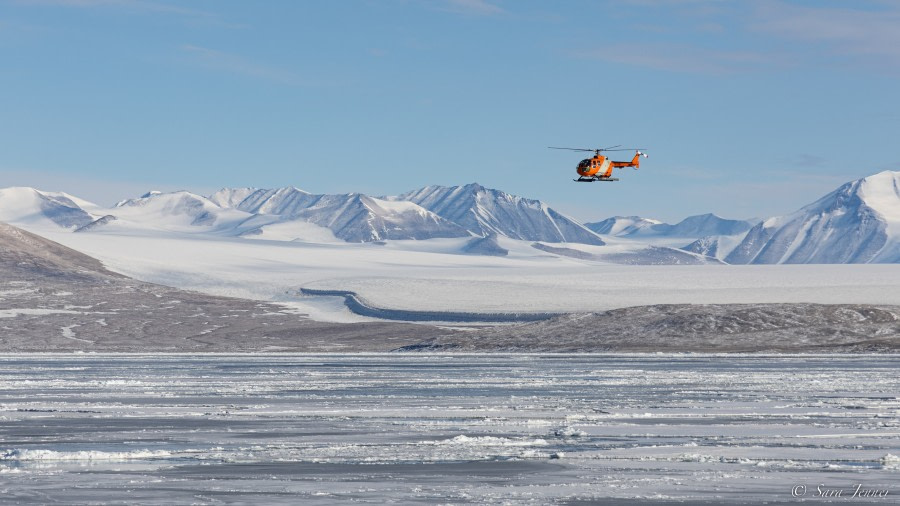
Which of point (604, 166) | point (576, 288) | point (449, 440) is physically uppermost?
point (604, 166)

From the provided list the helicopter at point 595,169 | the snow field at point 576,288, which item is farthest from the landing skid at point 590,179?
the snow field at point 576,288

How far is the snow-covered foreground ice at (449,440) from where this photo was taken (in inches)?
850

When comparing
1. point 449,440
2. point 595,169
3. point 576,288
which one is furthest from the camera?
point 576,288

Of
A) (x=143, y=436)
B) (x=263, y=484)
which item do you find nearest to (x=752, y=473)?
(x=263, y=484)

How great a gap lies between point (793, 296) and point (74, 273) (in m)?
94.5

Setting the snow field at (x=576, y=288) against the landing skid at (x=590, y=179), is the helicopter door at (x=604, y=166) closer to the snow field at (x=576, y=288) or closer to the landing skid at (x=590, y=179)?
the landing skid at (x=590, y=179)

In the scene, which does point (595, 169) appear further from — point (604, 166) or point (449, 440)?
point (449, 440)

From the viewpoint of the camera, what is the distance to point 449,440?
28.7 metres

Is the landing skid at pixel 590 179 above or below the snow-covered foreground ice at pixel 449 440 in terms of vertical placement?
above

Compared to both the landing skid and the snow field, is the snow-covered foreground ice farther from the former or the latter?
the snow field

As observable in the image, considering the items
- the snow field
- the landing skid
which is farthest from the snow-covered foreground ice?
the snow field

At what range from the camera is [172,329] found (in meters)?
130

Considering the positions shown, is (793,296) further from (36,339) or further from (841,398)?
(841,398)

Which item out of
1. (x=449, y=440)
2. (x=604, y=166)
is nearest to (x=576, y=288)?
(x=604, y=166)
